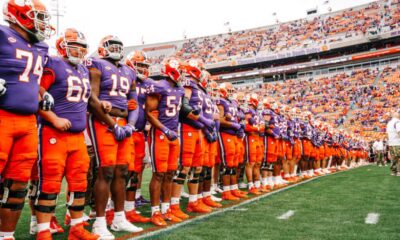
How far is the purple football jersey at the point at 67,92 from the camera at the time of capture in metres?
3.64

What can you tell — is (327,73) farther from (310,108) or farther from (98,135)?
(98,135)

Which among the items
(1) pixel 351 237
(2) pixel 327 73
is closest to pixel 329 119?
(2) pixel 327 73

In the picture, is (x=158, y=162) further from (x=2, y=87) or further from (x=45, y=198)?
(x=2, y=87)

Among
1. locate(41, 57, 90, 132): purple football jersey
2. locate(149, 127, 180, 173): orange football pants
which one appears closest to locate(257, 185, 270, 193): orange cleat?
locate(149, 127, 180, 173): orange football pants

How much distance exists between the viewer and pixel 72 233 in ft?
12.4

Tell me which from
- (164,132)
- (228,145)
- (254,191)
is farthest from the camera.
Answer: (254,191)

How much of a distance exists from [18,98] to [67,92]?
1.99ft

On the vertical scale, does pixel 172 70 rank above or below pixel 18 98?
above

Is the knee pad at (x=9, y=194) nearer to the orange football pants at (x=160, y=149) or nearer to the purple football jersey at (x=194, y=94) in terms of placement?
the orange football pants at (x=160, y=149)

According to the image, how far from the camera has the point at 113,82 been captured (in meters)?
4.20

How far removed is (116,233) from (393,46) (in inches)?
1636

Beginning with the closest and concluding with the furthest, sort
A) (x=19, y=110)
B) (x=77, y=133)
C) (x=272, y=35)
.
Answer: (x=19, y=110) → (x=77, y=133) → (x=272, y=35)

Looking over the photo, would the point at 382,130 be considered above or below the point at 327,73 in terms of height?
below

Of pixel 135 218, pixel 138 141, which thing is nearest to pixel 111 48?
pixel 138 141
